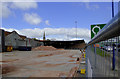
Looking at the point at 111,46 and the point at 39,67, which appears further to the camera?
the point at 39,67

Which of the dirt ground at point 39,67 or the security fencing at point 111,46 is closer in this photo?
the security fencing at point 111,46

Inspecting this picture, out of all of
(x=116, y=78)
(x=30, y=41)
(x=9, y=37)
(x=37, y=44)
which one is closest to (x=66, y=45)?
(x=37, y=44)

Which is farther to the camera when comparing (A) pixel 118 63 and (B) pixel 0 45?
(B) pixel 0 45

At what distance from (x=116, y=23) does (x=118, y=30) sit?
0.21ft

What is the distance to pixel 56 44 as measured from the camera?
78.6m

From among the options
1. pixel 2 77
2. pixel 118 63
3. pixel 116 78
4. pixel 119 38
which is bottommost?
pixel 2 77

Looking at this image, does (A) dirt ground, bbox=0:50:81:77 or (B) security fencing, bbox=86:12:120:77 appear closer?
(B) security fencing, bbox=86:12:120:77

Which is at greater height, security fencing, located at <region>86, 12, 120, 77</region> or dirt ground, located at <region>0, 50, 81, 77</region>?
security fencing, located at <region>86, 12, 120, 77</region>

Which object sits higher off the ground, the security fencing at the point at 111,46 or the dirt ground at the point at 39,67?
the security fencing at the point at 111,46

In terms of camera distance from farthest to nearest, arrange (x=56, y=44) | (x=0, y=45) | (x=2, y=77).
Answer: (x=56, y=44) → (x=0, y=45) → (x=2, y=77)

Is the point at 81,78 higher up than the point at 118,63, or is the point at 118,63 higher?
Result: the point at 118,63

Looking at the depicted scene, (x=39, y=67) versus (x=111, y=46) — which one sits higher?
(x=111, y=46)

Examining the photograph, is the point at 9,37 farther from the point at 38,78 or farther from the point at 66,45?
the point at 66,45

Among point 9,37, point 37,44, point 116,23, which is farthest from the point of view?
point 37,44
